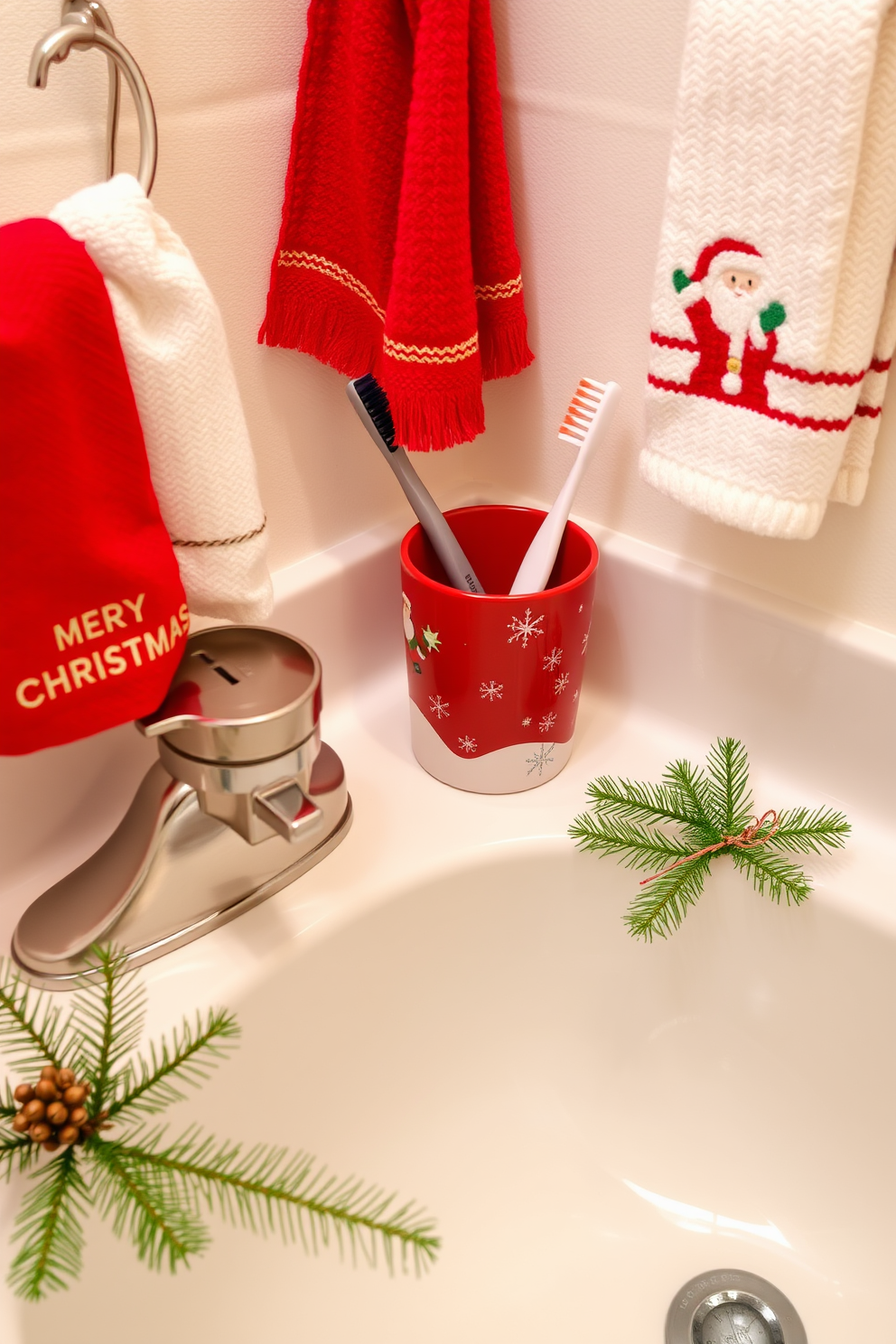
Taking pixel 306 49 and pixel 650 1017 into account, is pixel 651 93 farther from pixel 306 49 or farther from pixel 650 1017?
pixel 650 1017

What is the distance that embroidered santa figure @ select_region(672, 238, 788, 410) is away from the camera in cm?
50

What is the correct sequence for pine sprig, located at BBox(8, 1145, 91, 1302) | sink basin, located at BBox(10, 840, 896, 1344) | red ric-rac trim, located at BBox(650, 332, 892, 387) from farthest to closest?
sink basin, located at BBox(10, 840, 896, 1344) → red ric-rac trim, located at BBox(650, 332, 892, 387) → pine sprig, located at BBox(8, 1145, 91, 1302)

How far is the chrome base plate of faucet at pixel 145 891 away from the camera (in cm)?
54

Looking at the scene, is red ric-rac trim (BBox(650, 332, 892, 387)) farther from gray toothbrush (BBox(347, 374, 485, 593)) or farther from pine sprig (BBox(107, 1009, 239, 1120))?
pine sprig (BBox(107, 1009, 239, 1120))

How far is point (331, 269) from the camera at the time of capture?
0.61 metres

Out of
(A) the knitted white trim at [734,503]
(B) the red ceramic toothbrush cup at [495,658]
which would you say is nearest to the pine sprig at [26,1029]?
(B) the red ceramic toothbrush cup at [495,658]

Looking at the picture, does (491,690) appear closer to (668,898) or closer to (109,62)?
(668,898)

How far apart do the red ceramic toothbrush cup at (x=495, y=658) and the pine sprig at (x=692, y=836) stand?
2.1 inches

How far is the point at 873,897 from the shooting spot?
605 mm

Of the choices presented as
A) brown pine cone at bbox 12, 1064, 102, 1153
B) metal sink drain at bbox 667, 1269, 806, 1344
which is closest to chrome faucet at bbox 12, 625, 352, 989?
brown pine cone at bbox 12, 1064, 102, 1153

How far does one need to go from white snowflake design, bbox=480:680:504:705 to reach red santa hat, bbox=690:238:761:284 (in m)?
0.24

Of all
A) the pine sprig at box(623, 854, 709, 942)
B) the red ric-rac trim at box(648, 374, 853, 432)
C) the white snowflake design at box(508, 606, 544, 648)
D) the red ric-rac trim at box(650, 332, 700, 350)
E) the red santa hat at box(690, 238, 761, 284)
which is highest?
the red santa hat at box(690, 238, 761, 284)

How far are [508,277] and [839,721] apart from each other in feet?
1.06

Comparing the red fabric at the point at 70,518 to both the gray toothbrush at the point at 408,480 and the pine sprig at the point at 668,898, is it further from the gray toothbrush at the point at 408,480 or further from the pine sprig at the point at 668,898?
the pine sprig at the point at 668,898
